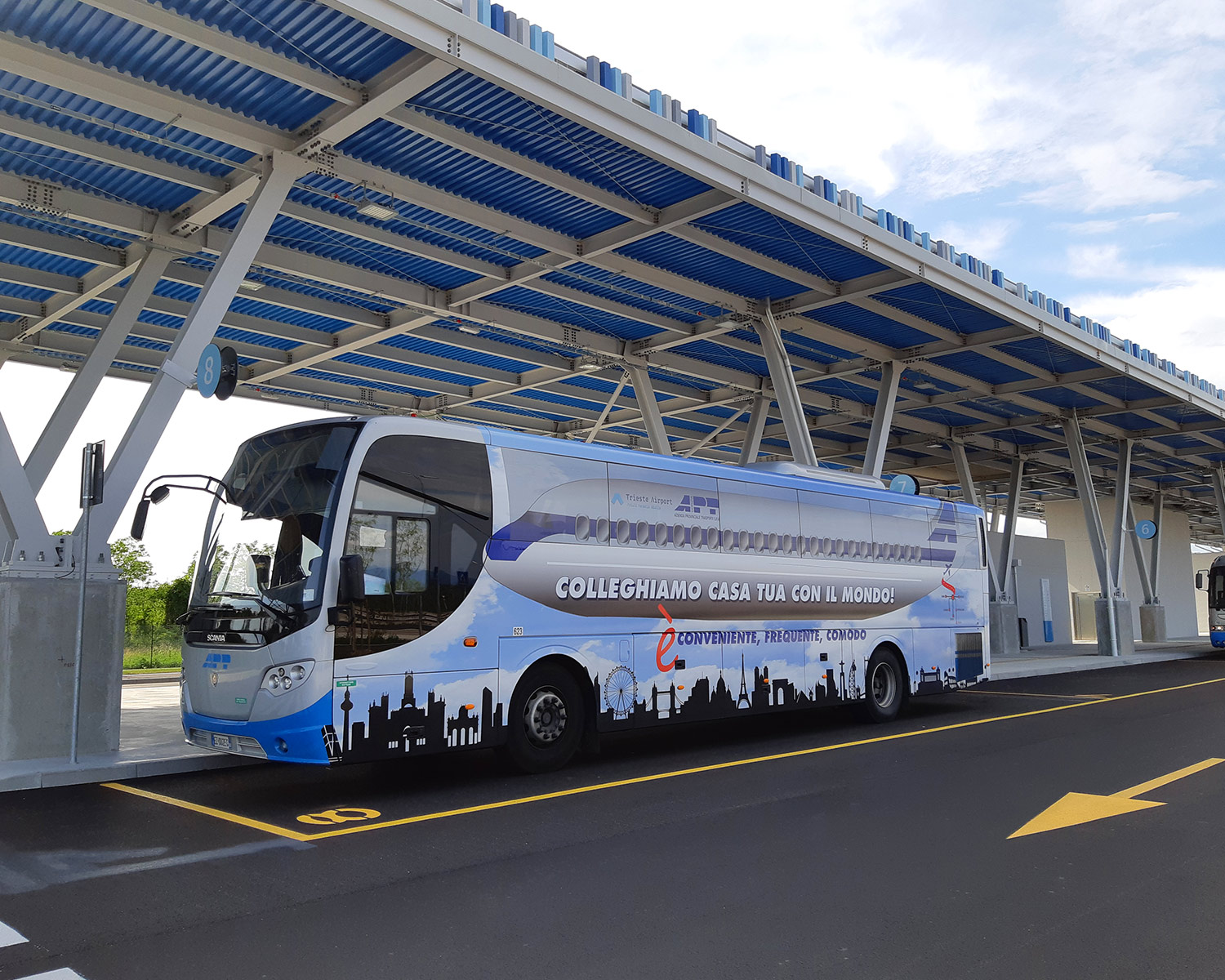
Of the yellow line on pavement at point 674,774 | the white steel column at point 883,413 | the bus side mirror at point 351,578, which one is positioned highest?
the white steel column at point 883,413

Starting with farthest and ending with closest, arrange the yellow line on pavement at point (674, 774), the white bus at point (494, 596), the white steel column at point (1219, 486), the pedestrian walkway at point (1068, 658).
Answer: the white steel column at point (1219, 486), the pedestrian walkway at point (1068, 658), the white bus at point (494, 596), the yellow line on pavement at point (674, 774)

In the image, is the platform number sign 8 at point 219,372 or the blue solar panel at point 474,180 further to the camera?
the blue solar panel at point 474,180

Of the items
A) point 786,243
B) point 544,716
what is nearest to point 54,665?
point 544,716

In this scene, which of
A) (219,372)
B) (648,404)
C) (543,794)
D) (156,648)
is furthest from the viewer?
(156,648)

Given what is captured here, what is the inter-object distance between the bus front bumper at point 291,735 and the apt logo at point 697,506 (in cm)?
495

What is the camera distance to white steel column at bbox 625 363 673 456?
68.5 ft

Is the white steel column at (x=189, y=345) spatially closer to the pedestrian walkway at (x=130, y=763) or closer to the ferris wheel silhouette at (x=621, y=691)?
the pedestrian walkway at (x=130, y=763)

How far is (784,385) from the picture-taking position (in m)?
18.5

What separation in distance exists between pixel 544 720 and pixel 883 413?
13659mm

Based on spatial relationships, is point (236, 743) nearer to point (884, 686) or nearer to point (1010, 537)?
point (884, 686)

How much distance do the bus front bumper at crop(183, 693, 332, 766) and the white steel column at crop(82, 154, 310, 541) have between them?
11.6 feet

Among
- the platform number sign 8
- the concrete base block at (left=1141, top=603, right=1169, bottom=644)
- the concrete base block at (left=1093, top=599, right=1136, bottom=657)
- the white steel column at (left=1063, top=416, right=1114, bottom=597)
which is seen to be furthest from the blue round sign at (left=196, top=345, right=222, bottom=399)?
the concrete base block at (left=1141, top=603, right=1169, bottom=644)

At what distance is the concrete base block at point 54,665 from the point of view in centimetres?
966

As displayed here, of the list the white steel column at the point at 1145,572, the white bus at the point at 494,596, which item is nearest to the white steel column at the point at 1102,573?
the white steel column at the point at 1145,572
